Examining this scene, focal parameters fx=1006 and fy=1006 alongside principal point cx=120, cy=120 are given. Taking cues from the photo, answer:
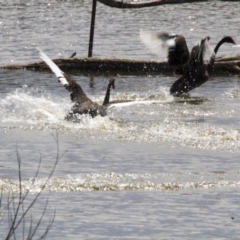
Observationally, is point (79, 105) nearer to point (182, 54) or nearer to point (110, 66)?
point (182, 54)

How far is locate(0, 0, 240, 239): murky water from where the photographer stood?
25.5ft

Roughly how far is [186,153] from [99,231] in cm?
360

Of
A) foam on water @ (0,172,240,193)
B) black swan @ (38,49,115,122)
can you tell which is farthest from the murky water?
black swan @ (38,49,115,122)

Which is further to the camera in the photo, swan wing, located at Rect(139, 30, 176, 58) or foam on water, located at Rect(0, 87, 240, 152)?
swan wing, located at Rect(139, 30, 176, 58)

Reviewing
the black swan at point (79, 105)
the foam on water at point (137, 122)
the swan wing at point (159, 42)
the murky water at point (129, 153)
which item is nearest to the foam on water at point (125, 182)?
Result: the murky water at point (129, 153)

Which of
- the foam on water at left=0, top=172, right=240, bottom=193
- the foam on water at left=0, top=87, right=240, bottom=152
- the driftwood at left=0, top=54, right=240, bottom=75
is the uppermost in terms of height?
the foam on water at left=0, top=172, right=240, bottom=193

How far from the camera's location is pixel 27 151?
35.6 ft

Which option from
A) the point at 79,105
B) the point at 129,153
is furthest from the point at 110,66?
the point at 129,153

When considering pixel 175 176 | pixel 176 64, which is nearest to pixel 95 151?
pixel 175 176

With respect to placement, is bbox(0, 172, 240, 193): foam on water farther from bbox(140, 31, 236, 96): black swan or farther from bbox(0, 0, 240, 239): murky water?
bbox(140, 31, 236, 96): black swan

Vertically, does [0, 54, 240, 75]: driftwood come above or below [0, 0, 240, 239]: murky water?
below

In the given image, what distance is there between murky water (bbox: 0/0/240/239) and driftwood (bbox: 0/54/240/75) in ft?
0.70

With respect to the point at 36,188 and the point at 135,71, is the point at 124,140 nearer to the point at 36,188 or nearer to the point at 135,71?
the point at 36,188

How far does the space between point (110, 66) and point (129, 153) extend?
27.0 ft
